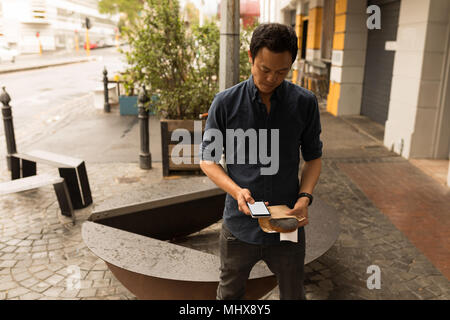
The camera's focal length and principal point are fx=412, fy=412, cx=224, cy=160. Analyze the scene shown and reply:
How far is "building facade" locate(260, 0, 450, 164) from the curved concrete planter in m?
4.63

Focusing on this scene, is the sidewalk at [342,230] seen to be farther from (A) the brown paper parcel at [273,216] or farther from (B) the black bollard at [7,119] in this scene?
(A) the brown paper parcel at [273,216]

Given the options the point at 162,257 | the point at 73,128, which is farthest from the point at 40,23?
the point at 162,257

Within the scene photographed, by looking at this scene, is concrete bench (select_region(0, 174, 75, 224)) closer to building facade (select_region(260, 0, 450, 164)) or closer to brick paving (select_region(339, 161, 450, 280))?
brick paving (select_region(339, 161, 450, 280))

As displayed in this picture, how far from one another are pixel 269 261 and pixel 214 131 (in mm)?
689

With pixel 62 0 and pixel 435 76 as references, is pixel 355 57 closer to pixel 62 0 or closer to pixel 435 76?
pixel 435 76

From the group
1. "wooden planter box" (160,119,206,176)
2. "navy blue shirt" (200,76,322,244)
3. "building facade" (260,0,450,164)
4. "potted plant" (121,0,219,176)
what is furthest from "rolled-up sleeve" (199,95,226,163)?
"building facade" (260,0,450,164)

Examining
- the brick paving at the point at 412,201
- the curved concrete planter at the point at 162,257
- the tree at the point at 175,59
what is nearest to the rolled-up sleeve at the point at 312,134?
the curved concrete planter at the point at 162,257

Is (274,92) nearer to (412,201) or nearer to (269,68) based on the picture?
(269,68)

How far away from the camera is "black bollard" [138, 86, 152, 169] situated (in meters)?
6.63

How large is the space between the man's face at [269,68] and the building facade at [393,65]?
6.21 m

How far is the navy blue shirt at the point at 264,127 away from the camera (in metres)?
1.94

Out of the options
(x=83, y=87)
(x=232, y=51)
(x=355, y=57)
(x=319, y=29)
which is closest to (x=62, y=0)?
(x=83, y=87)

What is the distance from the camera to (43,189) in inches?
236

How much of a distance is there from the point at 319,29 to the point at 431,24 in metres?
9.02
